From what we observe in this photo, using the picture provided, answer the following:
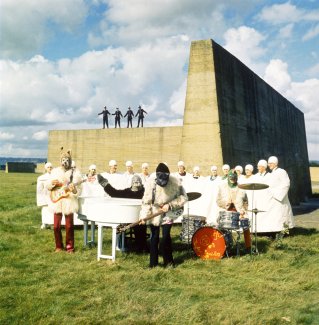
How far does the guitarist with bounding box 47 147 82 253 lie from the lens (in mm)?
8762

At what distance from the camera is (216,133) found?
1453 centimetres

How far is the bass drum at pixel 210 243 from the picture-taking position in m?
8.30

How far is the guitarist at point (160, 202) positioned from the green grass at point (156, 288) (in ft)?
1.73

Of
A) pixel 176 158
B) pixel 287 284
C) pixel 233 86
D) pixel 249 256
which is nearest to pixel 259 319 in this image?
pixel 287 284

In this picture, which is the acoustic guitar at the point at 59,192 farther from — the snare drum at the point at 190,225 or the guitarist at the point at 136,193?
the snare drum at the point at 190,225

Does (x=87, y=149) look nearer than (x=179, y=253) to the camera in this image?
No

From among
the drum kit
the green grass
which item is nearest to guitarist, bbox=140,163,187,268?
the green grass

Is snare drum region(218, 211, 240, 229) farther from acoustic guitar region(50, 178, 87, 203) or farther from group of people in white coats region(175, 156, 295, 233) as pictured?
acoustic guitar region(50, 178, 87, 203)

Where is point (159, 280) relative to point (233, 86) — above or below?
below

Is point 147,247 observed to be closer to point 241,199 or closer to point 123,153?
point 241,199

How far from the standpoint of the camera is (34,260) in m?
8.27

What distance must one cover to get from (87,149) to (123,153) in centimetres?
274

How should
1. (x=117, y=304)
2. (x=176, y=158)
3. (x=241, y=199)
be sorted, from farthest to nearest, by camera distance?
(x=176, y=158) → (x=241, y=199) → (x=117, y=304)

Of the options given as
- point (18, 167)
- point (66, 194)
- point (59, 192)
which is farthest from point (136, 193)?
point (18, 167)
